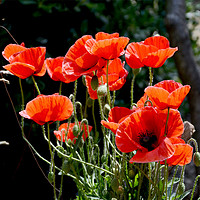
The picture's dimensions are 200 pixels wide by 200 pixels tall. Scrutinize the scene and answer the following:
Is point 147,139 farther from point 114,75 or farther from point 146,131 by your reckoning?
point 114,75

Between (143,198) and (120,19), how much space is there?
1.61 metres

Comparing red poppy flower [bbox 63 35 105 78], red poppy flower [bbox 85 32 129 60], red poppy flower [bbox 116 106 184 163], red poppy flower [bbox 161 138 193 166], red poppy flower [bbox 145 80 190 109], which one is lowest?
red poppy flower [bbox 161 138 193 166]

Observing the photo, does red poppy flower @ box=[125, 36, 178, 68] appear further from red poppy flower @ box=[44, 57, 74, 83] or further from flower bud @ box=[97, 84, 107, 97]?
red poppy flower @ box=[44, 57, 74, 83]

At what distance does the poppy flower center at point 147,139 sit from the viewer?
77cm

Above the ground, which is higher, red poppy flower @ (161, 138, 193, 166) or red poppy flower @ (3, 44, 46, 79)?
red poppy flower @ (3, 44, 46, 79)

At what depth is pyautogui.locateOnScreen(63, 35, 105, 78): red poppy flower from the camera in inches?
33.0

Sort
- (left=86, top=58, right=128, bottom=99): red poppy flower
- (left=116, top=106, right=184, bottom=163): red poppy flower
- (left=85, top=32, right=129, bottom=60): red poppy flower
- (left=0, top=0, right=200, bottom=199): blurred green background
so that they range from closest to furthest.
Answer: (left=116, top=106, right=184, bottom=163): red poppy flower → (left=85, top=32, right=129, bottom=60): red poppy flower → (left=86, top=58, right=128, bottom=99): red poppy flower → (left=0, top=0, right=200, bottom=199): blurred green background

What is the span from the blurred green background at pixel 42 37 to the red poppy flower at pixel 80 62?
701mm

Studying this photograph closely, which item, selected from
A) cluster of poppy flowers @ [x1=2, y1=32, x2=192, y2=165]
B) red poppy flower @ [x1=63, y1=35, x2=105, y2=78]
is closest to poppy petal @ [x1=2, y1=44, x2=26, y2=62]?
cluster of poppy flowers @ [x1=2, y1=32, x2=192, y2=165]

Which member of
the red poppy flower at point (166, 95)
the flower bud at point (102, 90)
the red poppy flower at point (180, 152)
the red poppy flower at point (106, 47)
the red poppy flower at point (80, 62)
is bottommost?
the red poppy flower at point (180, 152)

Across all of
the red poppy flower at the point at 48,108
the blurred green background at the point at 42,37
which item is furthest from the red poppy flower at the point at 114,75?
the blurred green background at the point at 42,37

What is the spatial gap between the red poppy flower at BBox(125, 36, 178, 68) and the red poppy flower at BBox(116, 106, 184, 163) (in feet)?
0.49

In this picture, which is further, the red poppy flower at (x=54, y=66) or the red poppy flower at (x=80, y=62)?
the red poppy flower at (x=54, y=66)

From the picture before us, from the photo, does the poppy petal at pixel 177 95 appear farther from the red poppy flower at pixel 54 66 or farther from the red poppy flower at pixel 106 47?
the red poppy flower at pixel 54 66
